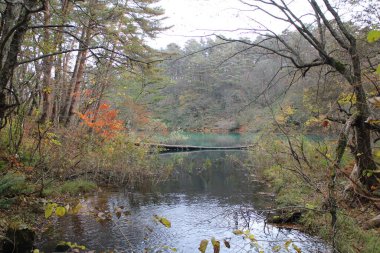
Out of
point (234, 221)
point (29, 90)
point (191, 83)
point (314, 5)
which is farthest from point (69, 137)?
point (191, 83)

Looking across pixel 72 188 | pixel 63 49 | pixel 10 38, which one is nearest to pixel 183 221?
pixel 72 188

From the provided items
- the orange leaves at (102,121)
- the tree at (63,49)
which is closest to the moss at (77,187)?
the tree at (63,49)

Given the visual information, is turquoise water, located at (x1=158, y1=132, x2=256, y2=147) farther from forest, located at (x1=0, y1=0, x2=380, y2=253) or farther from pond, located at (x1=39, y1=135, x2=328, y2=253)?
pond, located at (x1=39, y1=135, x2=328, y2=253)

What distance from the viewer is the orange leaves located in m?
14.8

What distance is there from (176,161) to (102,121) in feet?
16.4

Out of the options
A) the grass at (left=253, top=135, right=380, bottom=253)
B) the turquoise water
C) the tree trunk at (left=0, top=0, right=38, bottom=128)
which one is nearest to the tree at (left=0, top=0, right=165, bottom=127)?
the tree trunk at (left=0, top=0, right=38, bottom=128)

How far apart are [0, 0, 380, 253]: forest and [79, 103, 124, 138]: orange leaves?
0.40ft

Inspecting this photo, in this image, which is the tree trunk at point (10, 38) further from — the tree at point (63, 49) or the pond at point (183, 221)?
the pond at point (183, 221)

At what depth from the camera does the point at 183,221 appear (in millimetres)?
7805

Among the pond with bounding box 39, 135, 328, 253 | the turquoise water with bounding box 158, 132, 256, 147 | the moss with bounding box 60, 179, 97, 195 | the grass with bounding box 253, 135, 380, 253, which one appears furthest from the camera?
the turquoise water with bounding box 158, 132, 256, 147

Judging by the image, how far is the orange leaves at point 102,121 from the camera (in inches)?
582

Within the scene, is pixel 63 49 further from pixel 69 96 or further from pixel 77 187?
pixel 77 187

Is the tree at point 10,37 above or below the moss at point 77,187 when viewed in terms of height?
above

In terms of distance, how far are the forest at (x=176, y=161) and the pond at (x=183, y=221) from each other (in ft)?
0.13
